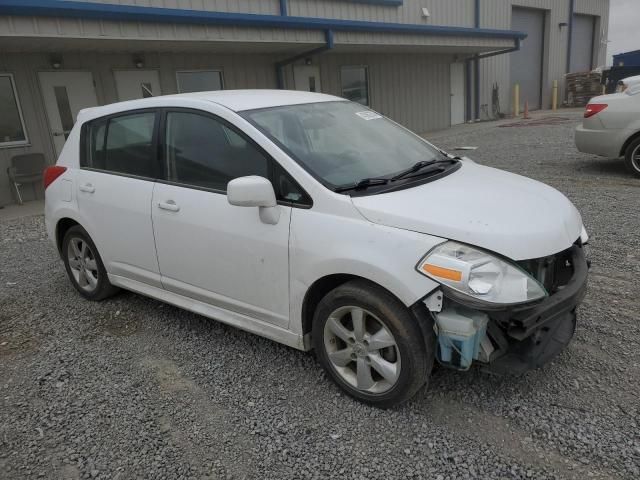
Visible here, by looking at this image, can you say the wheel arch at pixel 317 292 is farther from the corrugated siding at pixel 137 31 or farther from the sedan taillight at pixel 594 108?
the corrugated siding at pixel 137 31

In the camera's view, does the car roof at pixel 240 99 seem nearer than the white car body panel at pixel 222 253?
No

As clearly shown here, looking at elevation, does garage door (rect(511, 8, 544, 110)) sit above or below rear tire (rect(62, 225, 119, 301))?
above

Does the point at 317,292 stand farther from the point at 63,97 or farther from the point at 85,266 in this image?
the point at 63,97

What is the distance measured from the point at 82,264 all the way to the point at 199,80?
8.79m

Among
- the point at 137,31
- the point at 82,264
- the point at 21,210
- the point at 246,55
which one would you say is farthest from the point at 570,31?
the point at 82,264

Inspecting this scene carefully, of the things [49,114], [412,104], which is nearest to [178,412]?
[49,114]

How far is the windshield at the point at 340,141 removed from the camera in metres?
3.00

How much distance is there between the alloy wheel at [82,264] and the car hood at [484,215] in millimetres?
2746

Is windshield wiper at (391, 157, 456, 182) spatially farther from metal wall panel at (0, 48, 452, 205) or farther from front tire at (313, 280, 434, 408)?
metal wall panel at (0, 48, 452, 205)

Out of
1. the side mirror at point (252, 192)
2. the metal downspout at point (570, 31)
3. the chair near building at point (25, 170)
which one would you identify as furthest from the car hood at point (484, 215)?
the metal downspout at point (570, 31)

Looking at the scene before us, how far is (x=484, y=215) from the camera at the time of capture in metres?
2.60

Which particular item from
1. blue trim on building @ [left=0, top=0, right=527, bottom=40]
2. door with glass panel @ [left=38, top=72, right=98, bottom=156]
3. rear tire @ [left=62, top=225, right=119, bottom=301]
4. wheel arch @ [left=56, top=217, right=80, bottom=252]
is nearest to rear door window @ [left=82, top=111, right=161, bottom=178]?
wheel arch @ [left=56, top=217, right=80, bottom=252]

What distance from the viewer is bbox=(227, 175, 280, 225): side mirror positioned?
9.12ft

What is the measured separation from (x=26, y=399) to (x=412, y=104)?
16487 mm
